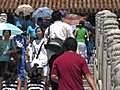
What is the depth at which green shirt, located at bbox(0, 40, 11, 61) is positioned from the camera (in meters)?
13.5

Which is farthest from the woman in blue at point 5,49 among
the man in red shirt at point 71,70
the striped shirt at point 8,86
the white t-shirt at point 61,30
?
the man in red shirt at point 71,70

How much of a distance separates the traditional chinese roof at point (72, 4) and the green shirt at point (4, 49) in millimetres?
15652

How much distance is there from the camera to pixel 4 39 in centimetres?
1380

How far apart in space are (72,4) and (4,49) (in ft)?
57.0

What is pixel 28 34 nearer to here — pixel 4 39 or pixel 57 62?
pixel 4 39

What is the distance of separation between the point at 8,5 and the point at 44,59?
17735mm

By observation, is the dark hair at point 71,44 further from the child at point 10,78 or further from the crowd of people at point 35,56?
the child at point 10,78

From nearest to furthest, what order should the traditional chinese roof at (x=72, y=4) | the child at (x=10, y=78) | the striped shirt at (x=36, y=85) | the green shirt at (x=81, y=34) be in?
the striped shirt at (x=36, y=85)
the child at (x=10, y=78)
the green shirt at (x=81, y=34)
the traditional chinese roof at (x=72, y=4)

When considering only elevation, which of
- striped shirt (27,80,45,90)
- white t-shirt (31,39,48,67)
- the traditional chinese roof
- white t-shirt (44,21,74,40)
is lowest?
striped shirt (27,80,45,90)

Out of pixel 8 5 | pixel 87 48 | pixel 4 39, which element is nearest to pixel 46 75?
pixel 4 39

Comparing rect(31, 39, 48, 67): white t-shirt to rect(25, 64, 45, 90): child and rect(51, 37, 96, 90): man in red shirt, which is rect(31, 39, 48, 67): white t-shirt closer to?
rect(25, 64, 45, 90): child

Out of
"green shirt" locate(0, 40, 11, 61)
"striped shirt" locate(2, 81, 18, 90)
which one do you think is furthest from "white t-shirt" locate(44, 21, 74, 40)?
"green shirt" locate(0, 40, 11, 61)

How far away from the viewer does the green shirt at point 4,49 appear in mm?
13469

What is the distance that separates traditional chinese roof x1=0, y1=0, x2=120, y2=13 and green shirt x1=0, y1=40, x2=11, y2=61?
15.7 meters
